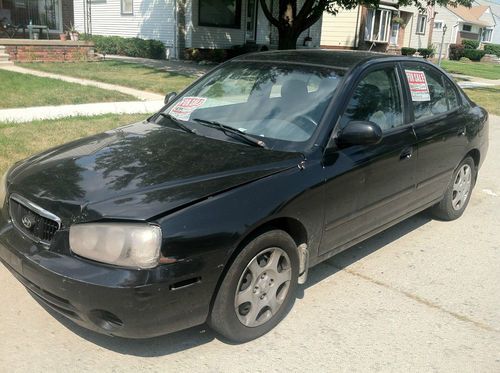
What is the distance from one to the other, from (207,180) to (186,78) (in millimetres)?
12329

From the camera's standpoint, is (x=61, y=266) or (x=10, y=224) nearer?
(x=61, y=266)

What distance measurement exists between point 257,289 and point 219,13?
2056 cm

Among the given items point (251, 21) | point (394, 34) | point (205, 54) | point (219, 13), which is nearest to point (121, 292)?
point (205, 54)

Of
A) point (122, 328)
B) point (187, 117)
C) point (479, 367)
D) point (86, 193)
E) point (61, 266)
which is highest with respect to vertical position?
point (187, 117)

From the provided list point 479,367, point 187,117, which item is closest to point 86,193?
point 187,117

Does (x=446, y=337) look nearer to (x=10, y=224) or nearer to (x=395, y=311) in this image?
(x=395, y=311)

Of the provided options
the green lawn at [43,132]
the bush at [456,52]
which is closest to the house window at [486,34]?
the bush at [456,52]

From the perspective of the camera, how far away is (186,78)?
585 inches

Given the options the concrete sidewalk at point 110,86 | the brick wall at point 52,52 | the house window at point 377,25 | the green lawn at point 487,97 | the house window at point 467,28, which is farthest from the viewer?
the house window at point 467,28

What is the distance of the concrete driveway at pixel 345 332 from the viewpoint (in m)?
2.97

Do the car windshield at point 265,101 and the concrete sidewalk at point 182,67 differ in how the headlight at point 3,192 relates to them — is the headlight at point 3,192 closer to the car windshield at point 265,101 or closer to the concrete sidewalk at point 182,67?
the car windshield at point 265,101

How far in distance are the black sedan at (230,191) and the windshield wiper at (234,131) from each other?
0.6 inches

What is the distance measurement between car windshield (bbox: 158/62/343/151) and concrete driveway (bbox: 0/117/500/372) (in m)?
1.20

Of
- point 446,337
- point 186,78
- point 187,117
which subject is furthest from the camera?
point 186,78
